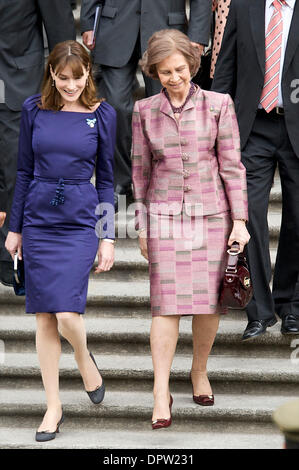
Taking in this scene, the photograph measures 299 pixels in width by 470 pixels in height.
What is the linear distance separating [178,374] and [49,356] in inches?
28.7

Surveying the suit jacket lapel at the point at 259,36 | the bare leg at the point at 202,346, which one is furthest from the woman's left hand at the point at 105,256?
the suit jacket lapel at the point at 259,36

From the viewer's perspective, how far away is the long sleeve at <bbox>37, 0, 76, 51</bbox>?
18.0ft

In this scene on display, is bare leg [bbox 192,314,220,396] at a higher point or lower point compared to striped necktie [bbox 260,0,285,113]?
lower

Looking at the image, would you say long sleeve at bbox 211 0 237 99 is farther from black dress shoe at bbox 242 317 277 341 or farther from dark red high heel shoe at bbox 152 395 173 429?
A: dark red high heel shoe at bbox 152 395 173 429

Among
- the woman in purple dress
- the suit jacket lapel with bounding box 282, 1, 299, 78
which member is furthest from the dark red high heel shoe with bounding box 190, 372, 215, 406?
the suit jacket lapel with bounding box 282, 1, 299, 78

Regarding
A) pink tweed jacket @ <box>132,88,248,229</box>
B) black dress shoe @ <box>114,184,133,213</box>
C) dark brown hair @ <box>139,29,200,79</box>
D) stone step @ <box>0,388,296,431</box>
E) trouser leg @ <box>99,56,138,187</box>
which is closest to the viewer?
dark brown hair @ <box>139,29,200,79</box>

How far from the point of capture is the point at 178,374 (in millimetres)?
5055

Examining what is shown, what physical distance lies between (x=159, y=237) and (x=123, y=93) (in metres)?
1.50

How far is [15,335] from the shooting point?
5.40 metres

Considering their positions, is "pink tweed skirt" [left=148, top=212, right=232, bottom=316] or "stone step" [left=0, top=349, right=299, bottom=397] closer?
"pink tweed skirt" [left=148, top=212, right=232, bottom=316]

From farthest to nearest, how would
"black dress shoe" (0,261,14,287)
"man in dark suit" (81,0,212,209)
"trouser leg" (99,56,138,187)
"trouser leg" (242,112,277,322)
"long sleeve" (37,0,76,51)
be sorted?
1. "trouser leg" (99,56,138,187)
2. "black dress shoe" (0,261,14,287)
3. "man in dark suit" (81,0,212,209)
4. "long sleeve" (37,0,76,51)
5. "trouser leg" (242,112,277,322)

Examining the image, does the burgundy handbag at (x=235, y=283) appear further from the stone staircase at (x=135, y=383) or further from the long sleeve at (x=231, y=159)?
the stone staircase at (x=135, y=383)

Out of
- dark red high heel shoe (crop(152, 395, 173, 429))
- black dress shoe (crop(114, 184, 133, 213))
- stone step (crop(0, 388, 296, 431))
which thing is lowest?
stone step (crop(0, 388, 296, 431))

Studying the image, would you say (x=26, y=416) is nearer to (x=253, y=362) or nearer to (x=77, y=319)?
(x=77, y=319)
